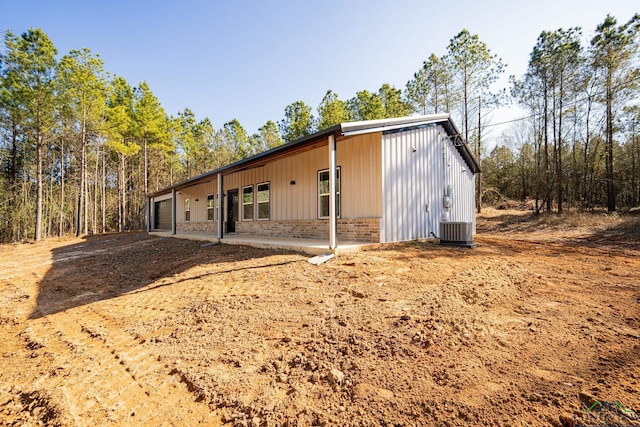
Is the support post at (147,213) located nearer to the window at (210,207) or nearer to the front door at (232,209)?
the window at (210,207)

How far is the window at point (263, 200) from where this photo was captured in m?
10.7

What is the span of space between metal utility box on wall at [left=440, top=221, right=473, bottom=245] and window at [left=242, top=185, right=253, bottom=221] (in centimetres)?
742

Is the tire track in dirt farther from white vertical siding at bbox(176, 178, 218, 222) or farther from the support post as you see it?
the support post

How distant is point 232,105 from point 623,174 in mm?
26331

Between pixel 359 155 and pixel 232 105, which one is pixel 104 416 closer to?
pixel 359 155

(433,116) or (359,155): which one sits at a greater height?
(433,116)

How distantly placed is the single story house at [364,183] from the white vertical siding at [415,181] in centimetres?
3

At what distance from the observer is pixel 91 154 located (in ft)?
67.1

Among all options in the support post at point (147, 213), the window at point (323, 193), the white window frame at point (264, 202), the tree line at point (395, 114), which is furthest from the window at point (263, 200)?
the tree line at point (395, 114)

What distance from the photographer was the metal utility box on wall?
728 centimetres

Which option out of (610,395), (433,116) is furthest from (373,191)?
(610,395)

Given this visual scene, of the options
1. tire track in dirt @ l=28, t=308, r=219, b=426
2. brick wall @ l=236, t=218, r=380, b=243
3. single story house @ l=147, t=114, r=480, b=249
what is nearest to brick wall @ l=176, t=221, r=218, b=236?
brick wall @ l=236, t=218, r=380, b=243

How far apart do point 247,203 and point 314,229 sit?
442 cm

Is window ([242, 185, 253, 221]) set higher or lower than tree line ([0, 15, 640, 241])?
lower
